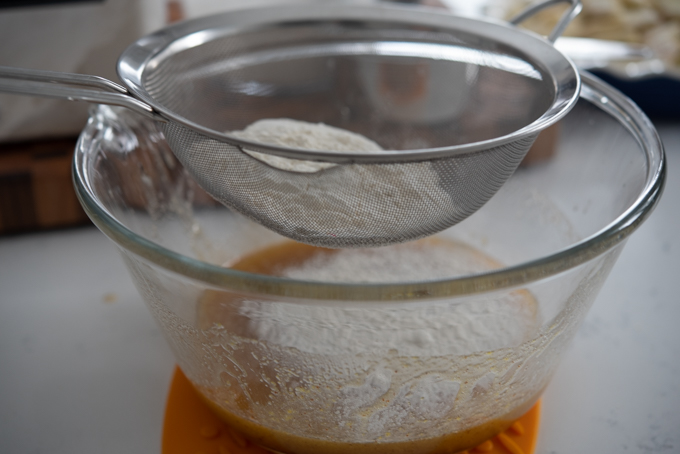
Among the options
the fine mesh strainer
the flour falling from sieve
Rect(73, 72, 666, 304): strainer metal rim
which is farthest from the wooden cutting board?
the flour falling from sieve

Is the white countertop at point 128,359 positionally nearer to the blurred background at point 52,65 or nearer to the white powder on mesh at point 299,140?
the blurred background at point 52,65

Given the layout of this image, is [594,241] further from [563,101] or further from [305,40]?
[305,40]

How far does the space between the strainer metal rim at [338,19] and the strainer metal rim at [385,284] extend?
0.35 ft

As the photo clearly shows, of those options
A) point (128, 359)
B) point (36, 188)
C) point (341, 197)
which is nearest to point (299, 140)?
point (341, 197)

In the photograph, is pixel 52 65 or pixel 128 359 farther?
pixel 52 65

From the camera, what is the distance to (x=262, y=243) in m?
0.85

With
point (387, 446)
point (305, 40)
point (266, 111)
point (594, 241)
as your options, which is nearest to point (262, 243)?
point (266, 111)

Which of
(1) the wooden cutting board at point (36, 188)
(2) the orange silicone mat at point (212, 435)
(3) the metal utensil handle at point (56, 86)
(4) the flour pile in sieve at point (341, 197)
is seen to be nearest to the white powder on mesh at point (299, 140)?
(4) the flour pile in sieve at point (341, 197)

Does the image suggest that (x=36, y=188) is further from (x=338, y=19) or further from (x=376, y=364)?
(x=376, y=364)

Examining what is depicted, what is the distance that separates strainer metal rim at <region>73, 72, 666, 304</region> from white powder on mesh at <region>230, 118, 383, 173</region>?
0.16 metres

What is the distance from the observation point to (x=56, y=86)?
1.53 feet

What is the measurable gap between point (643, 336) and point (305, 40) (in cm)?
58

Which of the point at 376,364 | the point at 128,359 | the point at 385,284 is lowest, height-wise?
the point at 128,359

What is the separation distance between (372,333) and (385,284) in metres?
0.07
